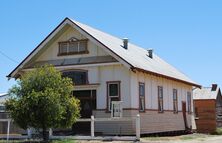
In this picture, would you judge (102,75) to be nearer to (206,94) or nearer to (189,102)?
(189,102)

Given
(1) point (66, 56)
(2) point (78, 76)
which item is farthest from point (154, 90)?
(1) point (66, 56)

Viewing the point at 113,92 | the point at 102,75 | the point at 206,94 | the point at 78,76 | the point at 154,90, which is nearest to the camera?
the point at 113,92

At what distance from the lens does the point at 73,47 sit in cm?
2984

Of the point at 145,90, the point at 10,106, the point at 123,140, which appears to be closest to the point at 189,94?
the point at 145,90

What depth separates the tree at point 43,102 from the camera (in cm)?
2139

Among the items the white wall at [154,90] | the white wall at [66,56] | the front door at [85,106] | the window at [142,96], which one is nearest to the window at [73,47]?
the white wall at [66,56]

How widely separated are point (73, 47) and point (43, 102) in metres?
9.06

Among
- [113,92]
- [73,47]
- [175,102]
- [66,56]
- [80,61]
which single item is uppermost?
[73,47]

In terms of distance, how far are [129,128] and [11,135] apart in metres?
7.22

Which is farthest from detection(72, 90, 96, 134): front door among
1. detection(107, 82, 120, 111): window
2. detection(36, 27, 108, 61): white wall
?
detection(36, 27, 108, 61): white wall

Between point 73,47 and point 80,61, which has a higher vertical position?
point 73,47

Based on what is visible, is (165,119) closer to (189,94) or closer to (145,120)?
(145,120)

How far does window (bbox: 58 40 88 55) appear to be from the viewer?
2939cm

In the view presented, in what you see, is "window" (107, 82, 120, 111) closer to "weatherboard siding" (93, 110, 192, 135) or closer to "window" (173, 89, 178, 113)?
"weatherboard siding" (93, 110, 192, 135)
